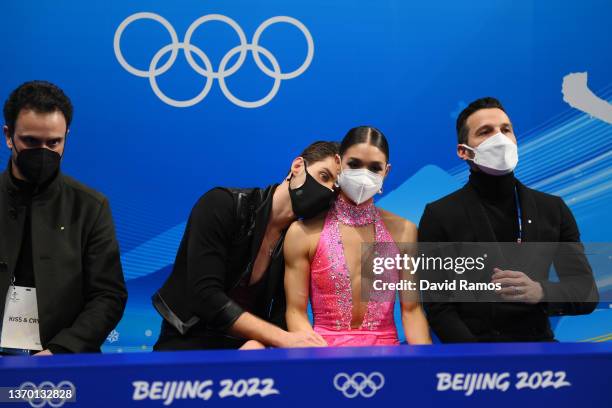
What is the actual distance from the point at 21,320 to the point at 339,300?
1.41 m

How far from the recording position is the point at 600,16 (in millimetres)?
4449

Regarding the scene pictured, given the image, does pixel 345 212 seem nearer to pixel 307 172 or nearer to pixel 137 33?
pixel 307 172

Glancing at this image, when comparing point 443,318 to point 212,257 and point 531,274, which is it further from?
point 212,257

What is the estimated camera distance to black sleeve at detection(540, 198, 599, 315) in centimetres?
303

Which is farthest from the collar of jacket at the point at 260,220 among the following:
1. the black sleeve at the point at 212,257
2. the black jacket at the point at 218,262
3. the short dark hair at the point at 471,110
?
the short dark hair at the point at 471,110

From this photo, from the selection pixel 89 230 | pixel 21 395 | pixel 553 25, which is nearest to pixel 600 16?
pixel 553 25

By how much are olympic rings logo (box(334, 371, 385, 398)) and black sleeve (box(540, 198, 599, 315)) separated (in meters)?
1.46

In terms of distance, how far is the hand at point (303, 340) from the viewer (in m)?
2.87

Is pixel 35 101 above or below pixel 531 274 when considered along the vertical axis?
above

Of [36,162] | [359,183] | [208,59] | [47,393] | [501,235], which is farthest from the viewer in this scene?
[208,59]

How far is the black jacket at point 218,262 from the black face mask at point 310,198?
18 centimetres

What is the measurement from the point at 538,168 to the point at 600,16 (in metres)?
1.12

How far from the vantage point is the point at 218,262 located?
3.16 metres

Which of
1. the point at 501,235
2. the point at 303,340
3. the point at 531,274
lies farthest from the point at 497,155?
the point at 303,340
